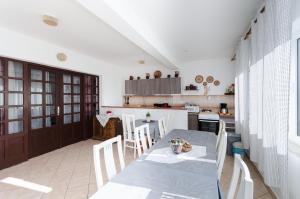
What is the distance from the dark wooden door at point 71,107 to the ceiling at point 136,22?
107 centimetres

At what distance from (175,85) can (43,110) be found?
13.1ft

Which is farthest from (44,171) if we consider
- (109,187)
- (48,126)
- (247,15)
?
(247,15)

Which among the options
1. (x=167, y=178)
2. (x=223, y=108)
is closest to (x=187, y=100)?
(x=223, y=108)

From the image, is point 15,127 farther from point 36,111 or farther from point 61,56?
point 61,56

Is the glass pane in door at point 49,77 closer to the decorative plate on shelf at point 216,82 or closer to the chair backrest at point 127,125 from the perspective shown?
the chair backrest at point 127,125

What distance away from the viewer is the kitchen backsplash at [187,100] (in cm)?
542

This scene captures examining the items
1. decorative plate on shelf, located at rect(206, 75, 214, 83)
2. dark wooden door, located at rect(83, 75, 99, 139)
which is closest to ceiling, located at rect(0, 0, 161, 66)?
dark wooden door, located at rect(83, 75, 99, 139)

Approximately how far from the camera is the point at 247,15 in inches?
97.7

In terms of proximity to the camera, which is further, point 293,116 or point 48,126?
point 48,126

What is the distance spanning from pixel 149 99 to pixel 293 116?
4.82 meters

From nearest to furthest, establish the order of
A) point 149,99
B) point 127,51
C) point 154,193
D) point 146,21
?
point 154,193, point 146,21, point 127,51, point 149,99

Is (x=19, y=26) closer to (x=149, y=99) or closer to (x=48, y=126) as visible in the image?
(x=48, y=126)

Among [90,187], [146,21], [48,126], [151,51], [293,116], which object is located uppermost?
[146,21]

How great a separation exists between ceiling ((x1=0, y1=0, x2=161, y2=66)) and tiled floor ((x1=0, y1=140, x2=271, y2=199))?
2564 millimetres
